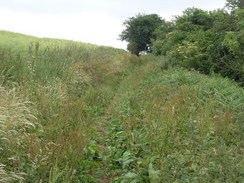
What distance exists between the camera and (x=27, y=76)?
20.6 feet

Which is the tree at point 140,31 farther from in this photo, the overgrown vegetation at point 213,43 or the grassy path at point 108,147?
the grassy path at point 108,147

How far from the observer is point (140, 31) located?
109ft

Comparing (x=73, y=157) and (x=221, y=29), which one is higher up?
(x=221, y=29)

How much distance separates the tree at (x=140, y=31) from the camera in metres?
33.1

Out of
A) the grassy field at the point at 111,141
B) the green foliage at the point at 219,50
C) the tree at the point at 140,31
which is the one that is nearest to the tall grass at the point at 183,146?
the grassy field at the point at 111,141

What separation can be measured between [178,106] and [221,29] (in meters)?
8.27

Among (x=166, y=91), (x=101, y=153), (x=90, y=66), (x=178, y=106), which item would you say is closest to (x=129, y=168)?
(x=101, y=153)

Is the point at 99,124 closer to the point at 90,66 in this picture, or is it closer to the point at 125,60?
the point at 90,66

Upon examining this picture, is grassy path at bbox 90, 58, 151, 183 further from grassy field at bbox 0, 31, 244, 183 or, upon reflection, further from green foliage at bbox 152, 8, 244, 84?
green foliage at bbox 152, 8, 244, 84

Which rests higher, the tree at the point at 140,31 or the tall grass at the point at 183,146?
the tree at the point at 140,31

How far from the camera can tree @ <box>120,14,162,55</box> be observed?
1303 inches

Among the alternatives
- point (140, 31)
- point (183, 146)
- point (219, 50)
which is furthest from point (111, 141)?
point (140, 31)

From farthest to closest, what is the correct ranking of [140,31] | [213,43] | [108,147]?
[140,31] → [213,43] → [108,147]

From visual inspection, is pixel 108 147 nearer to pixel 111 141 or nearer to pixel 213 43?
pixel 111 141
